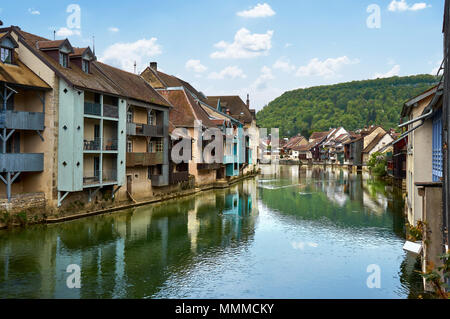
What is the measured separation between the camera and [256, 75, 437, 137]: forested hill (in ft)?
486

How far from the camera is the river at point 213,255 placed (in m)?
13.3

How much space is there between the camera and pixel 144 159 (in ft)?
103

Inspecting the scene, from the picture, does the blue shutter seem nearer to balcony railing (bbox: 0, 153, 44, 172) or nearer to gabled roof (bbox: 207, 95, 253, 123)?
balcony railing (bbox: 0, 153, 44, 172)

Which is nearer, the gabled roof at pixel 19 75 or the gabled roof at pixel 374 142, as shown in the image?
the gabled roof at pixel 19 75

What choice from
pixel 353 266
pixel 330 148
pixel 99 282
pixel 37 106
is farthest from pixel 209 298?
pixel 330 148

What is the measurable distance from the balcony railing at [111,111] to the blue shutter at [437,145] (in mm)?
18872

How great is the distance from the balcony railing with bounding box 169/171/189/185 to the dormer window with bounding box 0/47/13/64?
52.5ft

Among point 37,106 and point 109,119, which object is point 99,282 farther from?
point 109,119

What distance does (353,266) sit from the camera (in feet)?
53.1

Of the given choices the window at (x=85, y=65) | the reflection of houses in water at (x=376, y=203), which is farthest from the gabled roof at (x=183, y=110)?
the reflection of houses in water at (x=376, y=203)

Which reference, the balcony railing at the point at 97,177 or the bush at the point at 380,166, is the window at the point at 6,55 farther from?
the bush at the point at 380,166

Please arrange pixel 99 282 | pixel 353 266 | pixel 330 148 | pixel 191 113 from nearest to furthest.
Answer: pixel 99 282 < pixel 353 266 < pixel 191 113 < pixel 330 148

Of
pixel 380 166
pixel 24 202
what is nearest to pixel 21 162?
pixel 24 202

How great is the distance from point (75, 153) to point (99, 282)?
12.0 meters
